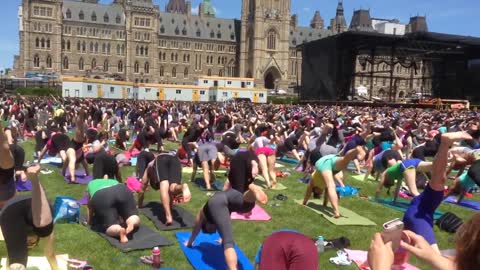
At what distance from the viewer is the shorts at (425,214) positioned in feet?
18.0

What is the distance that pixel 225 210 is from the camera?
583 cm

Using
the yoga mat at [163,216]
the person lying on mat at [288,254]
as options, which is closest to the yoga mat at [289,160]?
the yoga mat at [163,216]

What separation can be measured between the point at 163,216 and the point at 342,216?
10.7 feet

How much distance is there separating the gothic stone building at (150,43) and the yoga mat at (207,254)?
3575 inches

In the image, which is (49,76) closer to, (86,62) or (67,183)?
(86,62)

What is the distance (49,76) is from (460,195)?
Result: 3340 inches

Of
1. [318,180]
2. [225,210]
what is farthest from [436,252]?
[318,180]

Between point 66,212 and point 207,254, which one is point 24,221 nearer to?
point 207,254

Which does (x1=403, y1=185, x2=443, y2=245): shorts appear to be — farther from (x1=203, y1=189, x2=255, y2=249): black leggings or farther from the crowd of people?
(x1=203, y1=189, x2=255, y2=249): black leggings

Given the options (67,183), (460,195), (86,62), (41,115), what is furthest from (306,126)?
(86,62)

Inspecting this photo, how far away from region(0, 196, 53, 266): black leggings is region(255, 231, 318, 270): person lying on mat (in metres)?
2.13

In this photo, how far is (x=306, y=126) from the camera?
1927 centimetres

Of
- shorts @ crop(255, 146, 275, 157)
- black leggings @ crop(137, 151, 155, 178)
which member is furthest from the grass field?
shorts @ crop(255, 146, 275, 157)

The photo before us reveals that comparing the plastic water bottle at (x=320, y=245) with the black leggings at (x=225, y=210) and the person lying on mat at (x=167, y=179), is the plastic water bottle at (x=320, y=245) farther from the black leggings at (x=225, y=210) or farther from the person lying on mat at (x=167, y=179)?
the person lying on mat at (x=167, y=179)
